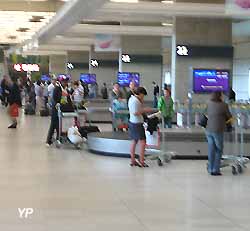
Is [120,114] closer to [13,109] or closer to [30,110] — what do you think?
[13,109]

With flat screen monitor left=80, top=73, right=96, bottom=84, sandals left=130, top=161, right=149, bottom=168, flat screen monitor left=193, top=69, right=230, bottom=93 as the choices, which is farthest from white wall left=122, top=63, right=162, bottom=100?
sandals left=130, top=161, right=149, bottom=168

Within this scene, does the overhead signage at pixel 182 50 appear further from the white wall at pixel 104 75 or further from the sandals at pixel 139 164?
the white wall at pixel 104 75

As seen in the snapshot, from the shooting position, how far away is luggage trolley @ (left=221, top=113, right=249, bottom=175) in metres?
12.4

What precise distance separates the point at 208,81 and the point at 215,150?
4830 millimetres

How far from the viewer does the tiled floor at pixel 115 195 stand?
760 cm

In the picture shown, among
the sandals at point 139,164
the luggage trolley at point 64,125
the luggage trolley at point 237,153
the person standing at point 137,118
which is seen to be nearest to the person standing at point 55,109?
the luggage trolley at point 64,125

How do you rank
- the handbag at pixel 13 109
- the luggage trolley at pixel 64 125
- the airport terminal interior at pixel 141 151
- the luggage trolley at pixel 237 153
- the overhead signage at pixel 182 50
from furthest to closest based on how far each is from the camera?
the overhead signage at pixel 182 50, the handbag at pixel 13 109, the luggage trolley at pixel 64 125, the luggage trolley at pixel 237 153, the airport terminal interior at pixel 141 151

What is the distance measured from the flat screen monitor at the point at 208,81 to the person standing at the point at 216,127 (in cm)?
452

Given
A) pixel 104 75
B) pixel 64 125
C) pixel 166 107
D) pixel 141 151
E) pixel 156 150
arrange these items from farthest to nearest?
pixel 104 75
pixel 166 107
pixel 64 125
pixel 156 150
pixel 141 151

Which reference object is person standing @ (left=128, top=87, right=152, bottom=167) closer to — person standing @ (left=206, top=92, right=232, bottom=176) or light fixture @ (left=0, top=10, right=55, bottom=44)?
person standing @ (left=206, top=92, right=232, bottom=176)

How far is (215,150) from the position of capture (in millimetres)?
12148

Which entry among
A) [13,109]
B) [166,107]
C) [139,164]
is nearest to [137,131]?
[139,164]

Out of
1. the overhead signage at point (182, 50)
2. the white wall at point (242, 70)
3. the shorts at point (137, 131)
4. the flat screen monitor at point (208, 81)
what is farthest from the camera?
the white wall at point (242, 70)

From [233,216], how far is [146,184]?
2797 millimetres
